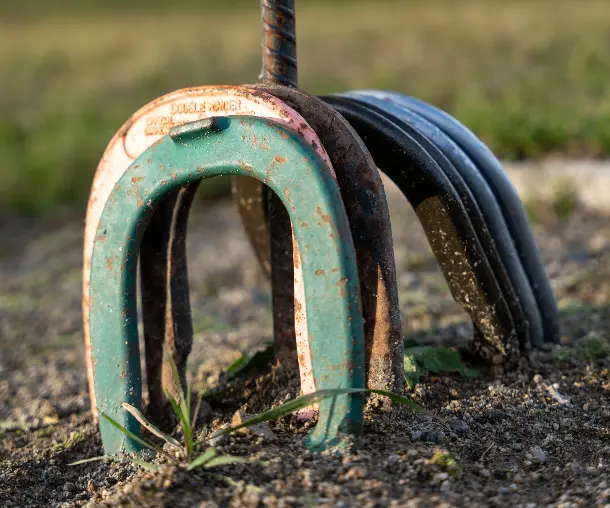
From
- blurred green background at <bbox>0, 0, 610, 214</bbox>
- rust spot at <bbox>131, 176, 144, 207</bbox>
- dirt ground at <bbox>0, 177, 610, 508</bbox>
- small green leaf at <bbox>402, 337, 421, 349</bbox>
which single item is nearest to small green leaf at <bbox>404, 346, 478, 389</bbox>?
dirt ground at <bbox>0, 177, 610, 508</bbox>

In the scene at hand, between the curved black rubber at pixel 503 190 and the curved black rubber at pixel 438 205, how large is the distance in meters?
0.21

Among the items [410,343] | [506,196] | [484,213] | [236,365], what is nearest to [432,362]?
[410,343]

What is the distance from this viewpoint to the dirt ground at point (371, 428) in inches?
69.1

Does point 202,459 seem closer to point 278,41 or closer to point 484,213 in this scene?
point 484,213

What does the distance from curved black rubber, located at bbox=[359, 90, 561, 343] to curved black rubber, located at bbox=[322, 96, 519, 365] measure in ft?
0.69

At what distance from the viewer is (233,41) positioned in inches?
531

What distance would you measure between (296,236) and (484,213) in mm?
787

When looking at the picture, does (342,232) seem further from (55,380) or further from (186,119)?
(55,380)

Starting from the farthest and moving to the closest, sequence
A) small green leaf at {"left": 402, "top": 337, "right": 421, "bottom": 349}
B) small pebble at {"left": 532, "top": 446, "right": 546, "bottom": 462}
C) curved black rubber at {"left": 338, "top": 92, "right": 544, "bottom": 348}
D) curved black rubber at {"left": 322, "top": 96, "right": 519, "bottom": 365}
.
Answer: small green leaf at {"left": 402, "top": 337, "right": 421, "bottom": 349}
curved black rubber at {"left": 338, "top": 92, "right": 544, "bottom": 348}
curved black rubber at {"left": 322, "top": 96, "right": 519, "bottom": 365}
small pebble at {"left": 532, "top": 446, "right": 546, "bottom": 462}

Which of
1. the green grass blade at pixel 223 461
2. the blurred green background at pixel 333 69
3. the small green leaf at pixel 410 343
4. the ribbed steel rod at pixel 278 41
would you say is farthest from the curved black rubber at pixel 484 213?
the blurred green background at pixel 333 69

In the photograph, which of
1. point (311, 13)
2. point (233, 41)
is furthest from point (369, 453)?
point (311, 13)

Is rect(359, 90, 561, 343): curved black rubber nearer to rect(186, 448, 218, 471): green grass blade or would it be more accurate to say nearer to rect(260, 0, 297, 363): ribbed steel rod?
rect(260, 0, 297, 363): ribbed steel rod

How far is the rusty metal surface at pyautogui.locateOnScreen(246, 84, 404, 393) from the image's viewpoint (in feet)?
6.77

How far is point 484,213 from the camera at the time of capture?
97.3 inches
